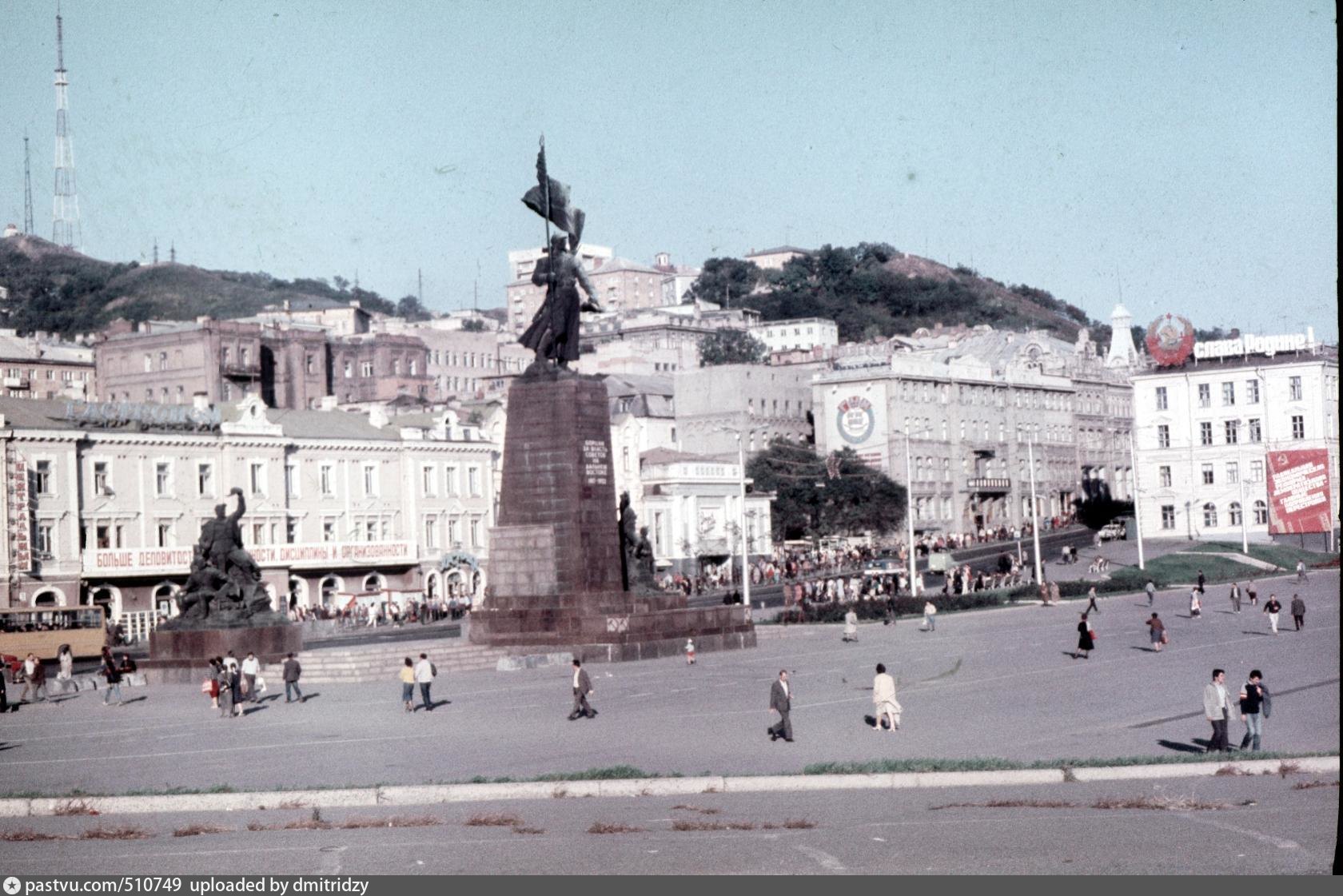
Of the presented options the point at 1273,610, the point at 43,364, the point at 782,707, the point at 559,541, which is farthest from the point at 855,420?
the point at 782,707

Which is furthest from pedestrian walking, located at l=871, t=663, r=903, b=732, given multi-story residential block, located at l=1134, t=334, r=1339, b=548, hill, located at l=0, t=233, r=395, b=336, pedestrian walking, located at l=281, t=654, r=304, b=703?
hill, located at l=0, t=233, r=395, b=336

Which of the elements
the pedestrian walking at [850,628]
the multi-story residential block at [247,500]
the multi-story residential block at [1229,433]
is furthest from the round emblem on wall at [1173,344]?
the pedestrian walking at [850,628]

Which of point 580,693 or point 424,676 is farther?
point 424,676

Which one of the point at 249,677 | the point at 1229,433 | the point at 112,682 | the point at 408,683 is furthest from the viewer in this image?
the point at 1229,433

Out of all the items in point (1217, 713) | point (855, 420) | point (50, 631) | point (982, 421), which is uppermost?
point (982, 421)

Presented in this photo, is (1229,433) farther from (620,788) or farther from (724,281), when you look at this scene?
(724,281)

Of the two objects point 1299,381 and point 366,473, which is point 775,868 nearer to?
point 366,473
